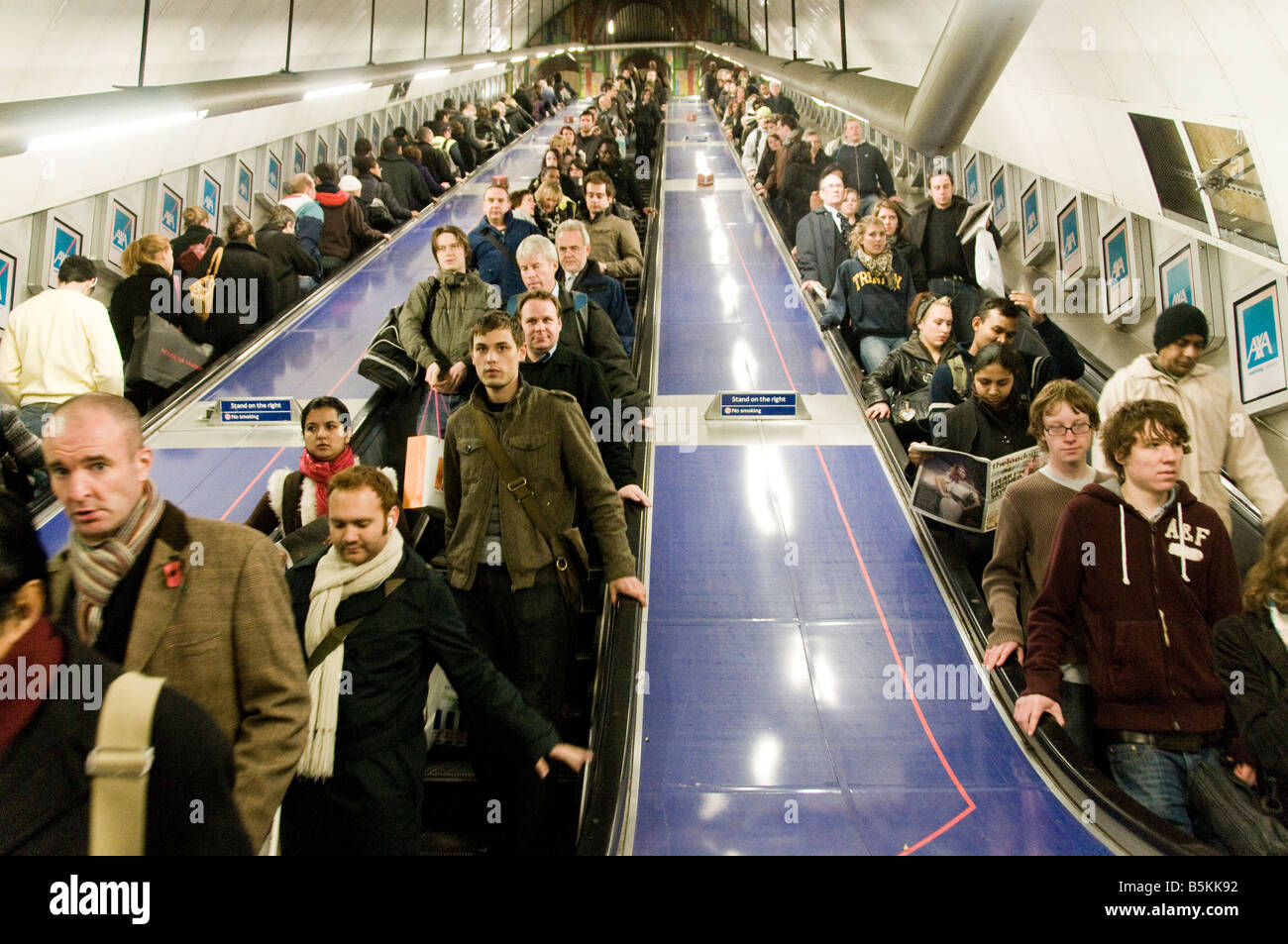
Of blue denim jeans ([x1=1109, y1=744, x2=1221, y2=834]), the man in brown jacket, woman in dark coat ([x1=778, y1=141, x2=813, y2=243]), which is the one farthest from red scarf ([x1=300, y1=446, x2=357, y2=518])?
woman in dark coat ([x1=778, y1=141, x2=813, y2=243])

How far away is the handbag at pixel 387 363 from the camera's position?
621 cm

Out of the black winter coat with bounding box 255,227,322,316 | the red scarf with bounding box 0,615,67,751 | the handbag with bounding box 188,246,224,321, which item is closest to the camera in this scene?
the red scarf with bounding box 0,615,67,751

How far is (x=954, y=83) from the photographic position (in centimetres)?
473

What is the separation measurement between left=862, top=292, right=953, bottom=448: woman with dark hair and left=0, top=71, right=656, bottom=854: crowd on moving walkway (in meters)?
1.77

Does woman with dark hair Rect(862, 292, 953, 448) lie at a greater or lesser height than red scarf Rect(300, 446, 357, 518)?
greater

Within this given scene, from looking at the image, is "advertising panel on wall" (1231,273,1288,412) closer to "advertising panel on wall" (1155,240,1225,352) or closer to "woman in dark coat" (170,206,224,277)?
"advertising panel on wall" (1155,240,1225,352)

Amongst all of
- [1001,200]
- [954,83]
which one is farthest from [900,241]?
[1001,200]

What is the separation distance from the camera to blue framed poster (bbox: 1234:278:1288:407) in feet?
23.6

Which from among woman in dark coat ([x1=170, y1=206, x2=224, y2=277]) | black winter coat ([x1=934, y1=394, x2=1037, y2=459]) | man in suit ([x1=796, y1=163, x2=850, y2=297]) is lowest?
black winter coat ([x1=934, y1=394, x2=1037, y2=459])

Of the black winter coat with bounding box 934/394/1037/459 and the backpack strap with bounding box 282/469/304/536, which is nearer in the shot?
the backpack strap with bounding box 282/469/304/536

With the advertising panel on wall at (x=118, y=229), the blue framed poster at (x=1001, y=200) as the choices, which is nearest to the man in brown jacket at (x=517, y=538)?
the advertising panel on wall at (x=118, y=229)

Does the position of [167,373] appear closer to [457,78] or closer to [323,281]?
[323,281]

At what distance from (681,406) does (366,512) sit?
4.52 m
